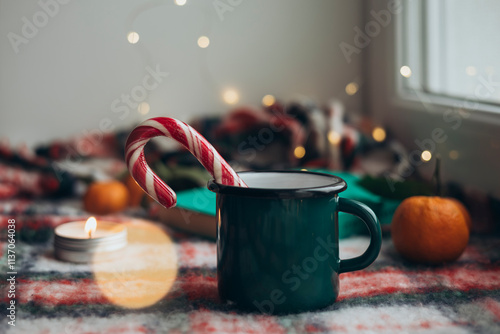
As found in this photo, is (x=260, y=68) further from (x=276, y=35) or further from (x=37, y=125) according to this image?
(x=37, y=125)

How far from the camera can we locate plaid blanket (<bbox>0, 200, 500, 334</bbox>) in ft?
1.88

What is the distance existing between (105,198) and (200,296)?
1.79 feet

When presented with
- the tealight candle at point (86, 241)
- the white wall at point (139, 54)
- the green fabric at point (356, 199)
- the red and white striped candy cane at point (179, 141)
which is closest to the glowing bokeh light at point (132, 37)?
the white wall at point (139, 54)

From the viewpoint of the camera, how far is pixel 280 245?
1.90 feet

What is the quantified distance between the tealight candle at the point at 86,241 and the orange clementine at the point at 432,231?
1.41 ft

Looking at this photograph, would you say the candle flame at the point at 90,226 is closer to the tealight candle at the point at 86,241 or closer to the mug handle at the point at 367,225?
the tealight candle at the point at 86,241

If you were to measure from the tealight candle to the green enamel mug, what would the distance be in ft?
0.90

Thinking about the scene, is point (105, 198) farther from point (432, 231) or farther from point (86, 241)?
point (432, 231)

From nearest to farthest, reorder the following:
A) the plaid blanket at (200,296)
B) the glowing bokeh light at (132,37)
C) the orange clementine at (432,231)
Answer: the plaid blanket at (200,296)
the orange clementine at (432,231)
the glowing bokeh light at (132,37)

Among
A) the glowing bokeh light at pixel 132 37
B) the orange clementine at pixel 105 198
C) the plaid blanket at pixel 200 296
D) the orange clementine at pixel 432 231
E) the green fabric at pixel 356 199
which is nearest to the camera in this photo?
the plaid blanket at pixel 200 296

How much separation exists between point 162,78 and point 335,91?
20.5 inches

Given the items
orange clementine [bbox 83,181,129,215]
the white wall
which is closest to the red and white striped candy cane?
orange clementine [bbox 83,181,129,215]

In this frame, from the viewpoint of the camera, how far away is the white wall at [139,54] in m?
1.50

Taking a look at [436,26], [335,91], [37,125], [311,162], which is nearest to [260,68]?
[335,91]
